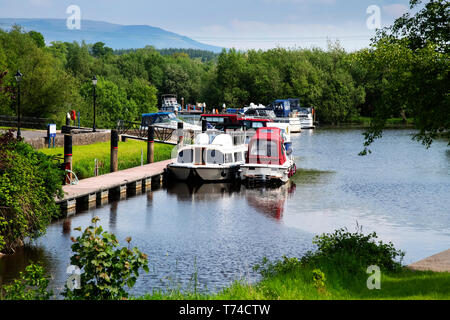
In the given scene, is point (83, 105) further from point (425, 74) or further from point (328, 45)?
point (328, 45)

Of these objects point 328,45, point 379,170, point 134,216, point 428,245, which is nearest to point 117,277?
point 428,245

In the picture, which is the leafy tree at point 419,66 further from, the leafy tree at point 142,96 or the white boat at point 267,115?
the leafy tree at point 142,96

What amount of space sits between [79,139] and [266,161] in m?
13.7

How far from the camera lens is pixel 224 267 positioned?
65.5 ft

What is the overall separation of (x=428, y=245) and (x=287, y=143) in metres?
29.7

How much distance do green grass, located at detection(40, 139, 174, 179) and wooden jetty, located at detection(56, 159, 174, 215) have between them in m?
1.08

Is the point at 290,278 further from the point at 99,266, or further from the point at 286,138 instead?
the point at 286,138

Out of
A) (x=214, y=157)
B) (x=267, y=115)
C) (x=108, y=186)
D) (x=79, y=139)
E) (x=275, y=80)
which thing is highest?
(x=275, y=80)

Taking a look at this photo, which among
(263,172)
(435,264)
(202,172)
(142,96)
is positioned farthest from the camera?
(142,96)

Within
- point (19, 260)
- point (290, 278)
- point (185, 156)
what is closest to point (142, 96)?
point (185, 156)

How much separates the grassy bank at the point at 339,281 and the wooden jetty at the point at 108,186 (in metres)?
12.7

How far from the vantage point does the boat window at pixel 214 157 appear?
132 feet

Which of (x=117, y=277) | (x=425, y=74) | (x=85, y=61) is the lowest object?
(x=117, y=277)

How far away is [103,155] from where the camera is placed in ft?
133
